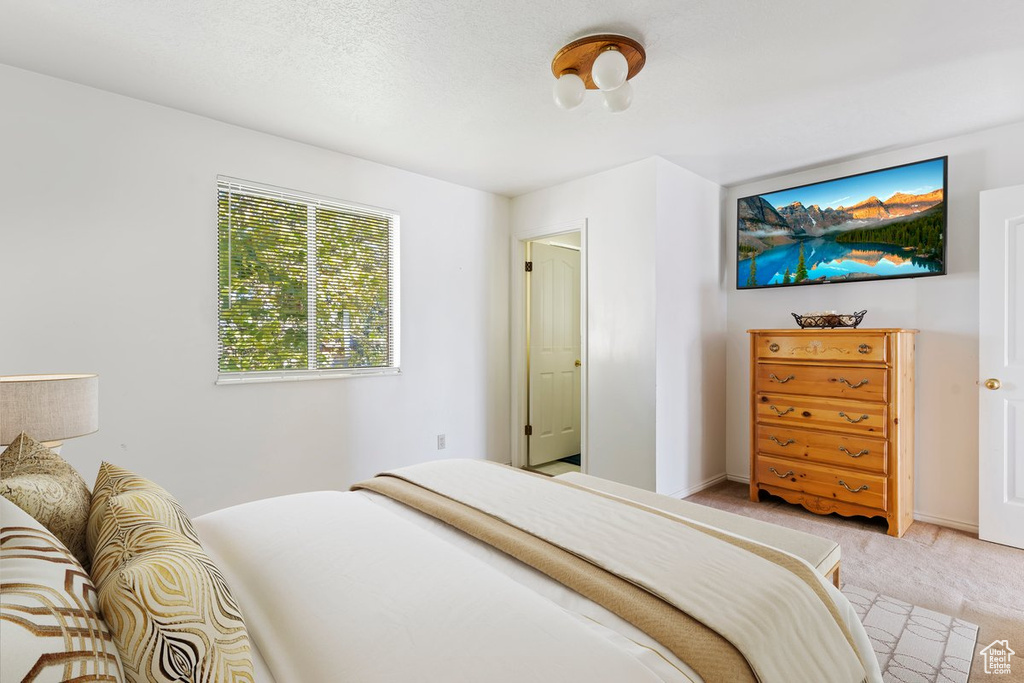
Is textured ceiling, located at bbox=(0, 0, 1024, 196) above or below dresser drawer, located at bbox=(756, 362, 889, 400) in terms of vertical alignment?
above

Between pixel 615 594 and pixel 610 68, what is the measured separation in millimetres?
1935

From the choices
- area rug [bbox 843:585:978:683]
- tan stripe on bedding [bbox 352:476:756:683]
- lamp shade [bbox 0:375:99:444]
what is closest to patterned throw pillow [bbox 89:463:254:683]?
tan stripe on bedding [bbox 352:476:756:683]

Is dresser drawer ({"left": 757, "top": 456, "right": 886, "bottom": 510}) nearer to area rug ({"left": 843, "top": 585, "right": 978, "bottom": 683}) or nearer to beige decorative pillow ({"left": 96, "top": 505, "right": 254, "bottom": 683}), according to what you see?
area rug ({"left": 843, "top": 585, "right": 978, "bottom": 683})

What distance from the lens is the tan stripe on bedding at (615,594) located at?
0.89 meters

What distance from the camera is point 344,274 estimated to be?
3408 mm

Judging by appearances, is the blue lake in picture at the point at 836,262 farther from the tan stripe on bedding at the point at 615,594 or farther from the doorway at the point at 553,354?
the tan stripe on bedding at the point at 615,594

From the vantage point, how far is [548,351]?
4.71 metres

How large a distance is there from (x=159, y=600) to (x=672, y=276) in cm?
342

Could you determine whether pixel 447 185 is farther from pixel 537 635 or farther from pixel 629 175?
A: pixel 537 635

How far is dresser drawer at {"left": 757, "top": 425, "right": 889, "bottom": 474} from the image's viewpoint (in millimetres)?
2990

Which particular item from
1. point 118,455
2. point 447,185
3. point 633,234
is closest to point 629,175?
point 633,234

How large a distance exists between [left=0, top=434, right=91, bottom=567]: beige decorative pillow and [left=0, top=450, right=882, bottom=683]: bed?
0.11 feet

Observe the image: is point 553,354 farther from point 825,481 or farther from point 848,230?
point 848,230

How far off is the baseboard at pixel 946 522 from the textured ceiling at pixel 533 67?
7.85ft
